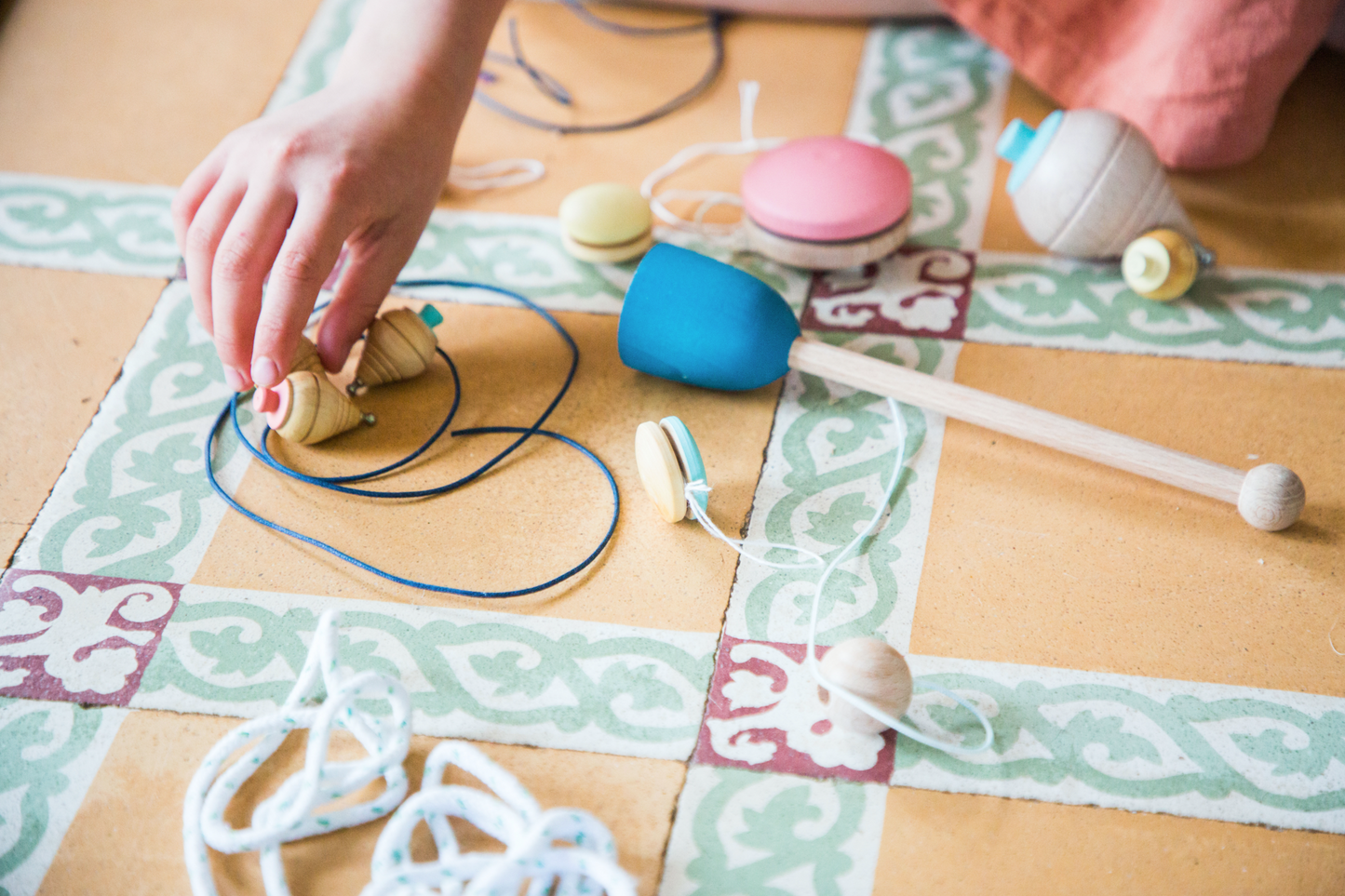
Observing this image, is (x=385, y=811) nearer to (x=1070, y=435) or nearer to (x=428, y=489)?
(x=428, y=489)

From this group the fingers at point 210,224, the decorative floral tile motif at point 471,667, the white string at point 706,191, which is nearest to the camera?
the decorative floral tile motif at point 471,667

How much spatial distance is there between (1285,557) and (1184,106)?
48 cm

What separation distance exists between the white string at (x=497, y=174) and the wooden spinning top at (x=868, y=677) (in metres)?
0.65

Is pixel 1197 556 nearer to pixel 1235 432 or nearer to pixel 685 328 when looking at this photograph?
pixel 1235 432

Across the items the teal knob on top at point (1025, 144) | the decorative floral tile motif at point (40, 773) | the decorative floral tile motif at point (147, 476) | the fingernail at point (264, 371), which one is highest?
the teal knob on top at point (1025, 144)

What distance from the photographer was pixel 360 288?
0.88 m

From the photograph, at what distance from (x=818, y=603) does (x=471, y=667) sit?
24 cm

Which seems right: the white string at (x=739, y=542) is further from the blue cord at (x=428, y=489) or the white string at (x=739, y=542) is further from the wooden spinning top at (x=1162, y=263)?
the wooden spinning top at (x=1162, y=263)

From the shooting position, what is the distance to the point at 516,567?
31.7 inches

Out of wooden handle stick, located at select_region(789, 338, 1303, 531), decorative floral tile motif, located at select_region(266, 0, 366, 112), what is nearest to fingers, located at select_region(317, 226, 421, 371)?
wooden handle stick, located at select_region(789, 338, 1303, 531)

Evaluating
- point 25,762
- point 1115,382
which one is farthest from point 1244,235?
point 25,762

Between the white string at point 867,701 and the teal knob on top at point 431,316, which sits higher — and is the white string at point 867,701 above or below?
below

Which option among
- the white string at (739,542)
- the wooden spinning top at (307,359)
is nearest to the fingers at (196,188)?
the wooden spinning top at (307,359)

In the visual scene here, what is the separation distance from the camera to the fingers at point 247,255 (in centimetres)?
81
